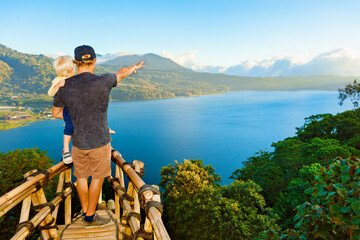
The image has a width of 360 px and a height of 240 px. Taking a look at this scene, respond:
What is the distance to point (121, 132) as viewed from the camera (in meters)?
64.2

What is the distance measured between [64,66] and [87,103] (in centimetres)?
67

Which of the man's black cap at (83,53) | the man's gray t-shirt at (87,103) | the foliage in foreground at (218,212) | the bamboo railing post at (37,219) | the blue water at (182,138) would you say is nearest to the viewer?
the bamboo railing post at (37,219)

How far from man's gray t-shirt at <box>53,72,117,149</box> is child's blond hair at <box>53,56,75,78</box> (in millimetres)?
353

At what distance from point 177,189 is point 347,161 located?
17.4 meters

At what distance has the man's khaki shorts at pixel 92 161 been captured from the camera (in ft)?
7.76

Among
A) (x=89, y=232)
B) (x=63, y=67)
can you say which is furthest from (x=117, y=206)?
(x=63, y=67)

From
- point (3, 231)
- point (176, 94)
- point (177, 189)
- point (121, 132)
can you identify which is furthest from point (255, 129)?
point (176, 94)

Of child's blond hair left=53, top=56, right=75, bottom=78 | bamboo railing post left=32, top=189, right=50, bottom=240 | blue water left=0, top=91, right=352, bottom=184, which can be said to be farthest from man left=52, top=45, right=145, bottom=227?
blue water left=0, top=91, right=352, bottom=184

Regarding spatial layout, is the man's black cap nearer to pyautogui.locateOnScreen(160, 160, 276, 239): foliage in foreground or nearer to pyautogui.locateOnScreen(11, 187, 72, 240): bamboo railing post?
pyautogui.locateOnScreen(11, 187, 72, 240): bamboo railing post

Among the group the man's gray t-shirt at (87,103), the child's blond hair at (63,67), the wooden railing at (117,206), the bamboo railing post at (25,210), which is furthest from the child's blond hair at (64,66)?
the bamboo railing post at (25,210)

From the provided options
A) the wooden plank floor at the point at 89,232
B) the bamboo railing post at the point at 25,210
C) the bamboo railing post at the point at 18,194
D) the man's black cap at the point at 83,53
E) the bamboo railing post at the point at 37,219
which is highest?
the man's black cap at the point at 83,53

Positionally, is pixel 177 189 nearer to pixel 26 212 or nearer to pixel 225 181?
pixel 26 212

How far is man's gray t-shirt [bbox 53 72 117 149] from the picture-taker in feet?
7.07

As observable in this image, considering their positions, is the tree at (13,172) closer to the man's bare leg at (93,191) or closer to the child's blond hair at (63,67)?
the man's bare leg at (93,191)
